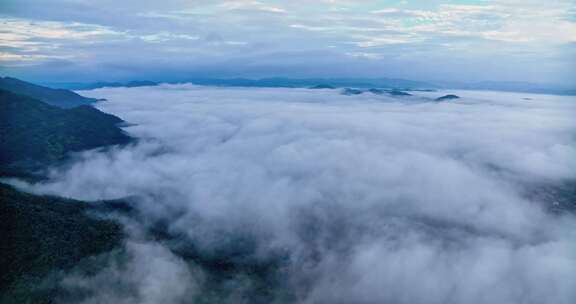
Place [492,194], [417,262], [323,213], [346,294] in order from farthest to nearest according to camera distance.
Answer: [492,194] → [323,213] → [417,262] → [346,294]

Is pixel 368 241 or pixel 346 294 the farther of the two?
pixel 368 241

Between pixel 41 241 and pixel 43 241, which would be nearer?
pixel 41 241

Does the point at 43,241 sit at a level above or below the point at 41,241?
below

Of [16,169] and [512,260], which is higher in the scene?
[16,169]

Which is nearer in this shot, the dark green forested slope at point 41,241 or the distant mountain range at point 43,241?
the dark green forested slope at point 41,241

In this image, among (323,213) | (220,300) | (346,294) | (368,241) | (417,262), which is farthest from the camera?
(323,213)

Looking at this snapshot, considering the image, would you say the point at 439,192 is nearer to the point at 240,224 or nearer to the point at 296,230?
the point at 296,230

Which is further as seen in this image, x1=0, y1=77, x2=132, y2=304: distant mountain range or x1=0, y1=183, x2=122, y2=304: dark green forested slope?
x1=0, y1=77, x2=132, y2=304: distant mountain range

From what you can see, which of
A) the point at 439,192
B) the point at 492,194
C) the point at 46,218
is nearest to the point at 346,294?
the point at 46,218
